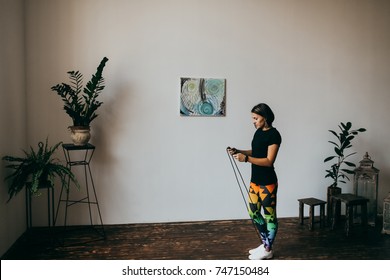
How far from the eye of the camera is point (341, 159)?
4996 millimetres

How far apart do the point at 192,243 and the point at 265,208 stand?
99 centimetres

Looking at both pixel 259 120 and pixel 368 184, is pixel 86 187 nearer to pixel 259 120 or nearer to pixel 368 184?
pixel 259 120

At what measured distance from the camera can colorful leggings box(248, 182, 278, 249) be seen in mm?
→ 3336

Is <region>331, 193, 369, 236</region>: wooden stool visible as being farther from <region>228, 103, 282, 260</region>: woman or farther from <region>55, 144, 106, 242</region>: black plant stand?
<region>55, 144, 106, 242</region>: black plant stand

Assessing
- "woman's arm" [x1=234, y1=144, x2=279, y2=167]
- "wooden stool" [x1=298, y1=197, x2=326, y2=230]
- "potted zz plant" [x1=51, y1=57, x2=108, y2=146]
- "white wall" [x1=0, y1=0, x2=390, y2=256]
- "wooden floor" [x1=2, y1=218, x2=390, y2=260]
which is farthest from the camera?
"wooden stool" [x1=298, y1=197, x2=326, y2=230]

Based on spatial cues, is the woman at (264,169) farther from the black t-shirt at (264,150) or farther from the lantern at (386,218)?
the lantern at (386,218)

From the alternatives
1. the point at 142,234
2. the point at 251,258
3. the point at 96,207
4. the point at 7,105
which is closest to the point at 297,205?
the point at 251,258

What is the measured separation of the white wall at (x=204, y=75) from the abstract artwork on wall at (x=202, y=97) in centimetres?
9

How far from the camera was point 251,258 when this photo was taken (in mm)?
3484

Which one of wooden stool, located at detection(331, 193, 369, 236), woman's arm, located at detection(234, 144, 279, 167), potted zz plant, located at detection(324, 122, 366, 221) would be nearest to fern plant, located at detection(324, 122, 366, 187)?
potted zz plant, located at detection(324, 122, 366, 221)

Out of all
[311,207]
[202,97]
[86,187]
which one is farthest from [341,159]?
[86,187]

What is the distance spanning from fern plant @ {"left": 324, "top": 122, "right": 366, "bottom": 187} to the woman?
166 centimetres
